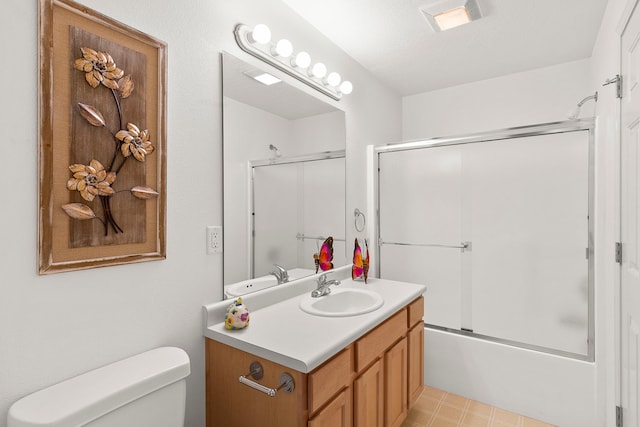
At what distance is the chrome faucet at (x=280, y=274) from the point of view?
1.75m

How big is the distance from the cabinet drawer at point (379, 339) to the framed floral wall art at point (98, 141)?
0.90 meters

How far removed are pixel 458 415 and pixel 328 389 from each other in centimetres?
147

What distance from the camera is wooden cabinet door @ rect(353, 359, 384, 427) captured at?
1386mm

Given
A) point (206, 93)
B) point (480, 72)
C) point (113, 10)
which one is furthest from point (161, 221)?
point (480, 72)

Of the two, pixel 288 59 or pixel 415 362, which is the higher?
pixel 288 59

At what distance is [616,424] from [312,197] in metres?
1.93

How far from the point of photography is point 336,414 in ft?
4.13

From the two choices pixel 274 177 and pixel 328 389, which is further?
pixel 274 177

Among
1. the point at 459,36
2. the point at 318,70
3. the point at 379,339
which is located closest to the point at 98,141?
the point at 318,70

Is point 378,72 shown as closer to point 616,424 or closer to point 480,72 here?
point 480,72

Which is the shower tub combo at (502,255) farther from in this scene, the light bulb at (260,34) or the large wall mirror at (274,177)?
the light bulb at (260,34)

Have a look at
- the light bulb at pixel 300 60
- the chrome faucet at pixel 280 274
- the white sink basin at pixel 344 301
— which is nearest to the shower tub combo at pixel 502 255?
the white sink basin at pixel 344 301

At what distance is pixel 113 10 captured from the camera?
3.57 feet

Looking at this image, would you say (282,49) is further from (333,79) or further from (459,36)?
(459,36)
